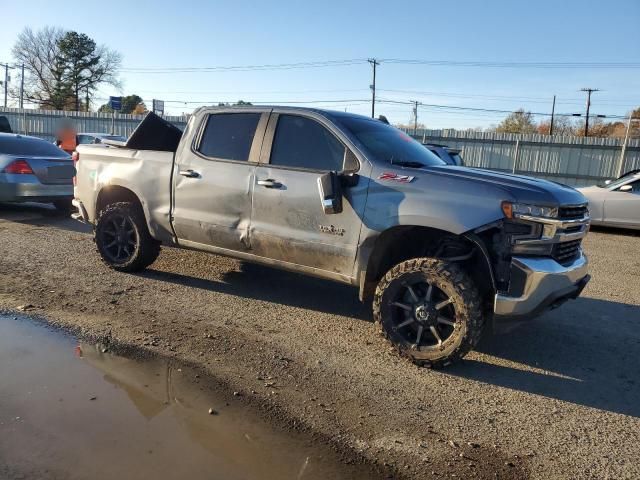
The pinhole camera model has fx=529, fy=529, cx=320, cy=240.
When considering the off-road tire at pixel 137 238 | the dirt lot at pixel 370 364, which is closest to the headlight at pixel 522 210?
the dirt lot at pixel 370 364

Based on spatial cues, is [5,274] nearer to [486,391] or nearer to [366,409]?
[366,409]

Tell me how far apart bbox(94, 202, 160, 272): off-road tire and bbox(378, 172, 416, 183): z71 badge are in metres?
2.99

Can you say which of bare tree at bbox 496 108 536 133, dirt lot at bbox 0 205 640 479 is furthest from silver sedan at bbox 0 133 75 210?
bare tree at bbox 496 108 536 133

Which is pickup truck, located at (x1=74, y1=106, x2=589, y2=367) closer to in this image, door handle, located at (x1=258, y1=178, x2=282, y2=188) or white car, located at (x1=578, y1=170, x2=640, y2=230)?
door handle, located at (x1=258, y1=178, x2=282, y2=188)

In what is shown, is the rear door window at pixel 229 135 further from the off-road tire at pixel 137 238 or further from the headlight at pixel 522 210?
the headlight at pixel 522 210

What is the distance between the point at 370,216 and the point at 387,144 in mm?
902

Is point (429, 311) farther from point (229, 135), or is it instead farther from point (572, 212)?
point (229, 135)

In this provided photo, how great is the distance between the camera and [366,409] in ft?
11.1

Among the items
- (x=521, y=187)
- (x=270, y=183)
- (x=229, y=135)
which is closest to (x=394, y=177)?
(x=521, y=187)

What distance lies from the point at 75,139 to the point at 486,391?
1918 centimetres

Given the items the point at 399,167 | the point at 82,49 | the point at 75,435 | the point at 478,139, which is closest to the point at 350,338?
the point at 399,167

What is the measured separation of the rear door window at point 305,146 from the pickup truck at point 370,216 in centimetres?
1

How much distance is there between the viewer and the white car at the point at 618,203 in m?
11.2

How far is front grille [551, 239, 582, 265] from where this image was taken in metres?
4.02
